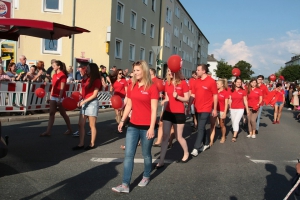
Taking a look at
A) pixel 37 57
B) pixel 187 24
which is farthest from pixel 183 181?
pixel 187 24

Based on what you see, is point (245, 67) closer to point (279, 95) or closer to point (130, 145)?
point (279, 95)

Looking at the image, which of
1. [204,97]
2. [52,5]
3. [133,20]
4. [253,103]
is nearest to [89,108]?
[204,97]

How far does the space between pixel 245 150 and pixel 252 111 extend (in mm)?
2594

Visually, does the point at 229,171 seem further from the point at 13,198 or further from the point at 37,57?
the point at 37,57

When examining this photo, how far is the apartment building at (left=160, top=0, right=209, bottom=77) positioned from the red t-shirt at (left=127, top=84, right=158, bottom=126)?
34.8 meters

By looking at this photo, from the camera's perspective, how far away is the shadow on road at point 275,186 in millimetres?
4562

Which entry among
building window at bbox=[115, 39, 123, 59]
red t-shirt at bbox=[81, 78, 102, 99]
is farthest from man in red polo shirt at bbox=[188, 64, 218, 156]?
building window at bbox=[115, 39, 123, 59]

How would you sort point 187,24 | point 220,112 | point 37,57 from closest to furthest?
1. point 220,112
2. point 37,57
3. point 187,24

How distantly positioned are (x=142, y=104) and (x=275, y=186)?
2486 mm

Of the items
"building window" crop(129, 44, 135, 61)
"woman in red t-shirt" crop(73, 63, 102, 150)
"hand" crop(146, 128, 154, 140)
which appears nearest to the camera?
"hand" crop(146, 128, 154, 140)

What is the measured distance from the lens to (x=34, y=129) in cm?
911

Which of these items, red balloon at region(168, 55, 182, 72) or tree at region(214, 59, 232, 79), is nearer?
red balloon at region(168, 55, 182, 72)

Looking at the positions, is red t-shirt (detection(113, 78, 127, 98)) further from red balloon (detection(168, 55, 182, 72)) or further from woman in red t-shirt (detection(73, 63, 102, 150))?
red balloon (detection(168, 55, 182, 72))

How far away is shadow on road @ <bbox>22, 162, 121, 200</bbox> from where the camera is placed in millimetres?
4234
